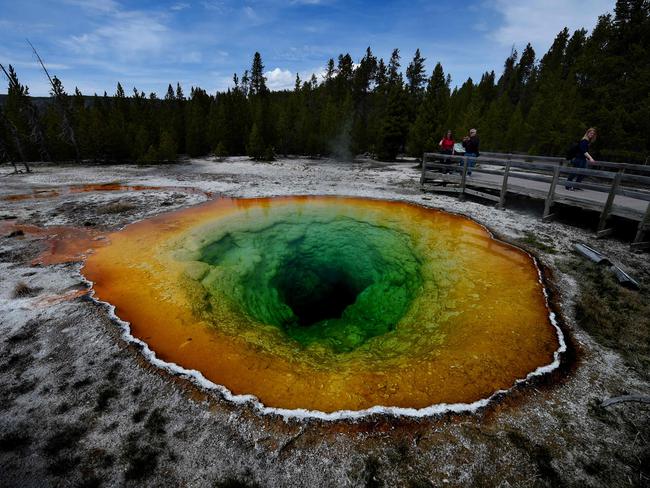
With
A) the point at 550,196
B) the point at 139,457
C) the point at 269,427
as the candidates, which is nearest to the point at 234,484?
the point at 269,427

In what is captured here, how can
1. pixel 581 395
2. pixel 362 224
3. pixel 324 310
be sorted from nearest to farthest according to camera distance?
pixel 581 395
pixel 324 310
pixel 362 224

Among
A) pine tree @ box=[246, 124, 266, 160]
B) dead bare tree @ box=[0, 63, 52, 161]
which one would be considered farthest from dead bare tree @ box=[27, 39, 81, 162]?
pine tree @ box=[246, 124, 266, 160]

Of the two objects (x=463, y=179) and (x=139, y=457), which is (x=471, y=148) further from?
(x=139, y=457)

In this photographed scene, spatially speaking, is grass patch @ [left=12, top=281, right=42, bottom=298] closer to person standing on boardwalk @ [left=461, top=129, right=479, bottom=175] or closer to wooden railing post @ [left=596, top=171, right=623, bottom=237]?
wooden railing post @ [left=596, top=171, right=623, bottom=237]

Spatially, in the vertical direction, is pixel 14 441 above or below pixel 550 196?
below

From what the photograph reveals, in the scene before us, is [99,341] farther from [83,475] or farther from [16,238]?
[16,238]

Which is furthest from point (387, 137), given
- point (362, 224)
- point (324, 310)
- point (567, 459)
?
point (567, 459)

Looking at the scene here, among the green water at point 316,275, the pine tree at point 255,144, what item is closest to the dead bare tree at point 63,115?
the pine tree at point 255,144
